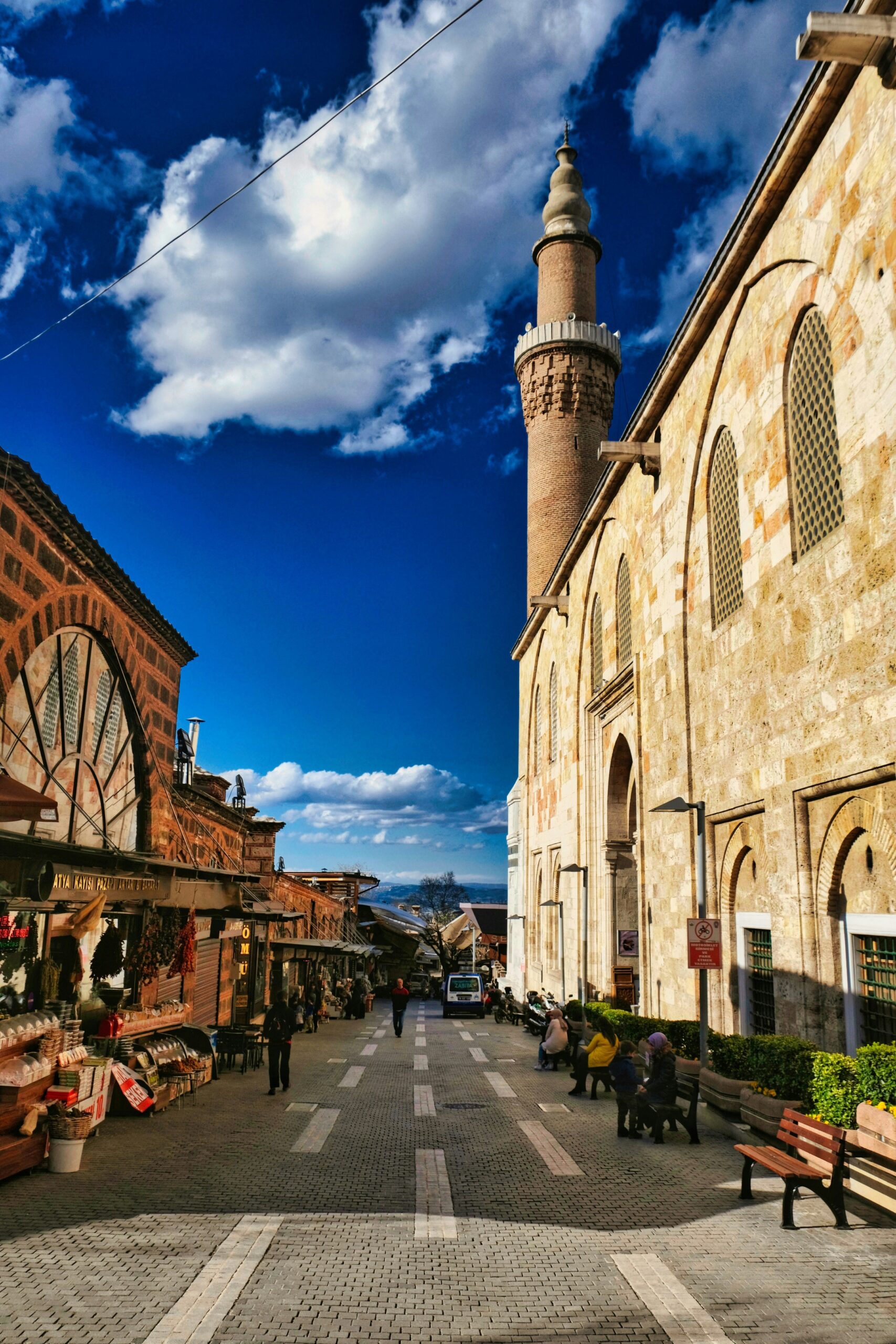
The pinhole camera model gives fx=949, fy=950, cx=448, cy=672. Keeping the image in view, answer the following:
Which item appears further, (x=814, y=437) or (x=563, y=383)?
(x=563, y=383)

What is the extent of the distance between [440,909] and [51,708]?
298 feet

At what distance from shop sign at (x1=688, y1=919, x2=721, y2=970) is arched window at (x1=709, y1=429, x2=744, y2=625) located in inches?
197

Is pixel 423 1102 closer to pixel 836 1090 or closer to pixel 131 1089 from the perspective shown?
pixel 131 1089

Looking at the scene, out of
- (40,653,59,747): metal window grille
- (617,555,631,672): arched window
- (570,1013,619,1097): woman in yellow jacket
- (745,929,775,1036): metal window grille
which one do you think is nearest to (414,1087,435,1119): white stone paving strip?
(570,1013,619,1097): woman in yellow jacket

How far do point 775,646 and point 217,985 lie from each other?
50.2ft

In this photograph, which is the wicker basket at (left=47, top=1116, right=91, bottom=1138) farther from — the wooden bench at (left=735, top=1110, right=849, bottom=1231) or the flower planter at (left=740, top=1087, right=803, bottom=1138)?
the flower planter at (left=740, top=1087, right=803, bottom=1138)

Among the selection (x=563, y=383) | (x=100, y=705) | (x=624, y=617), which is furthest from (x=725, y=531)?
(x=563, y=383)

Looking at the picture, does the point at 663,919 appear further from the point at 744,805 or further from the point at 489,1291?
the point at 489,1291

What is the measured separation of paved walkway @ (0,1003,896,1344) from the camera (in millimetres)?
5742

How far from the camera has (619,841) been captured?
83.1 ft

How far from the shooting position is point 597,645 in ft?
88.8

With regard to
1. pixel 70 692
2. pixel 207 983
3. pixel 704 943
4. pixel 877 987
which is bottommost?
pixel 207 983

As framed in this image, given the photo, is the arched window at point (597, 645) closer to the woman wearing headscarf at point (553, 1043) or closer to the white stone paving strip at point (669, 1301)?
the woman wearing headscarf at point (553, 1043)

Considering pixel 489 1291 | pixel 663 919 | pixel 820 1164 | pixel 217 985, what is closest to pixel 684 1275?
pixel 489 1291
